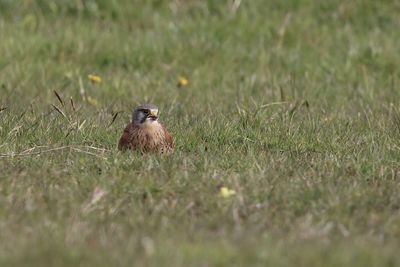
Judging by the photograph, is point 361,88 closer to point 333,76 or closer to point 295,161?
point 333,76

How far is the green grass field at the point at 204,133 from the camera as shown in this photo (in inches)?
191

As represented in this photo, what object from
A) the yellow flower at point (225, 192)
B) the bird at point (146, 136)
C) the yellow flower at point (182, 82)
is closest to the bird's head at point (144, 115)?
the bird at point (146, 136)

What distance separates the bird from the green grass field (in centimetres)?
17

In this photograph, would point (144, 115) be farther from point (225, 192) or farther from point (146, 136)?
point (225, 192)

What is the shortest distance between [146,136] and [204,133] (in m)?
0.68

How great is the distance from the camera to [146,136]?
703cm

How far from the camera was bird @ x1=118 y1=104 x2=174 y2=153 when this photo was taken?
22.9ft

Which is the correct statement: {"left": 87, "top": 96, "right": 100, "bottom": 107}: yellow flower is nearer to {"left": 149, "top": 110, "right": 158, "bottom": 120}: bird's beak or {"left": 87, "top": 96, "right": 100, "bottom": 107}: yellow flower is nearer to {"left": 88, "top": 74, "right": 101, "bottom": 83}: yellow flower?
{"left": 88, "top": 74, "right": 101, "bottom": 83}: yellow flower

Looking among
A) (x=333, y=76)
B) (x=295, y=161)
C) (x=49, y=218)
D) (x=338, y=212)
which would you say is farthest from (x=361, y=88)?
(x=49, y=218)

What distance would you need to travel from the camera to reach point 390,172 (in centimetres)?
637

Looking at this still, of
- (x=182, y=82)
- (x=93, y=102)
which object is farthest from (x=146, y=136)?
(x=182, y=82)

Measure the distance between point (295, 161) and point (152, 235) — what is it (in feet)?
6.40

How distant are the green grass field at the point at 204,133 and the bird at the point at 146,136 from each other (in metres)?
0.17

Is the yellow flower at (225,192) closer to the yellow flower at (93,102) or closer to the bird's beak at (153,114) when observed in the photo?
the bird's beak at (153,114)
